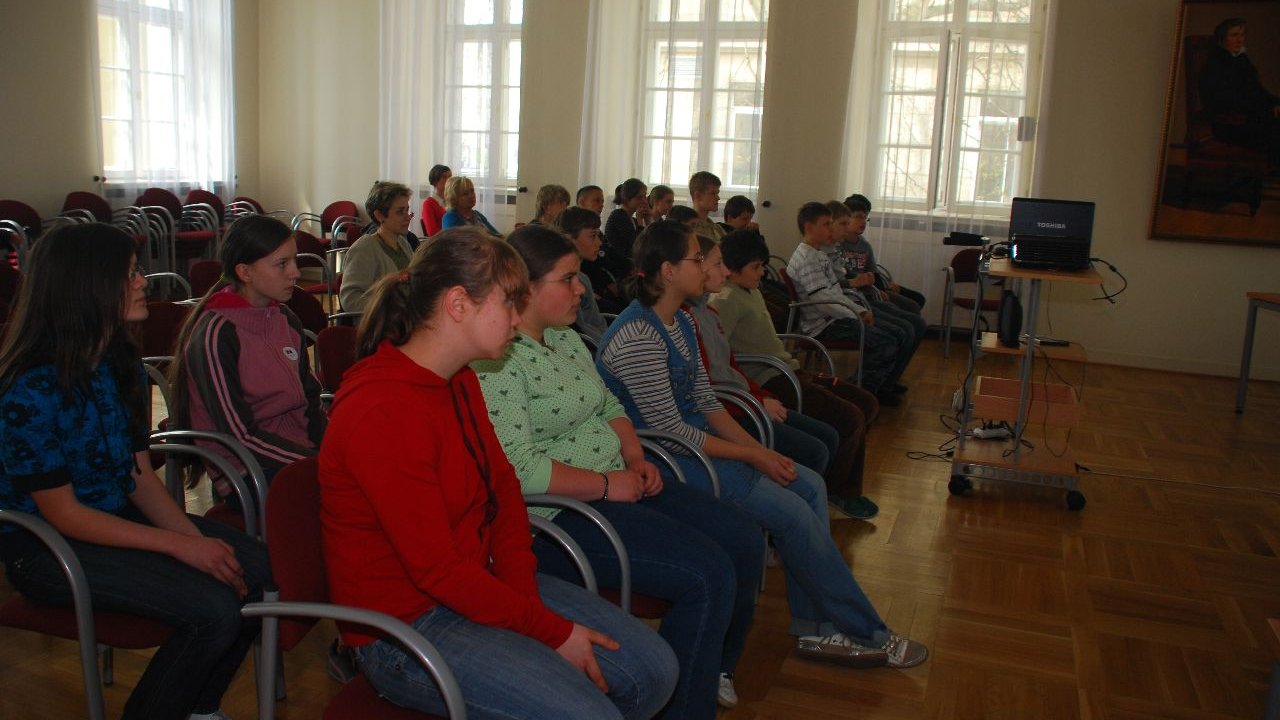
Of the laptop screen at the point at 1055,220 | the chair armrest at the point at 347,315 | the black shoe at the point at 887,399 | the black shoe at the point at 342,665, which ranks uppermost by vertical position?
the laptop screen at the point at 1055,220

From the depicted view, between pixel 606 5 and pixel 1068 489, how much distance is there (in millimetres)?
5783

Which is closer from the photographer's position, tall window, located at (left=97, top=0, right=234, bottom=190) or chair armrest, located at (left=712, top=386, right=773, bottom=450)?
chair armrest, located at (left=712, top=386, right=773, bottom=450)

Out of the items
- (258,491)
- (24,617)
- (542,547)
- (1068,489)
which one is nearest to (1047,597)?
(1068,489)

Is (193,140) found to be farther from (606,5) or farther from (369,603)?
(369,603)

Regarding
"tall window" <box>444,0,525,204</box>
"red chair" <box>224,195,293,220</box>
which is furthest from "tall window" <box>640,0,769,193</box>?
"red chair" <box>224,195,293,220</box>

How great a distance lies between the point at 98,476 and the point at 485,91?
759 centimetres

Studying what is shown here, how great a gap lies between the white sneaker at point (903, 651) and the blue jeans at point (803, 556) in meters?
0.03

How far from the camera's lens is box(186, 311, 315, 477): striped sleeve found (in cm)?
244

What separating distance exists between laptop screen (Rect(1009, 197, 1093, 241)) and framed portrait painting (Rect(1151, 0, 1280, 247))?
11.3ft

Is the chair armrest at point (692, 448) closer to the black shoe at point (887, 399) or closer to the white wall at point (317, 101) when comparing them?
the black shoe at point (887, 399)

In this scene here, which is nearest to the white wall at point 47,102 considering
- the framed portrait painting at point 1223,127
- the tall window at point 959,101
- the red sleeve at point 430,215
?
the red sleeve at point 430,215

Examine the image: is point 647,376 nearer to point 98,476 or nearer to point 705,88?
point 98,476

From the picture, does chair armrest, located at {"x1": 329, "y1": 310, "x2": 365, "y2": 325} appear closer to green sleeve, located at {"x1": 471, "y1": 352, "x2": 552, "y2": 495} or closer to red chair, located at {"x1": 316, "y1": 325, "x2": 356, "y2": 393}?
red chair, located at {"x1": 316, "y1": 325, "x2": 356, "y2": 393}

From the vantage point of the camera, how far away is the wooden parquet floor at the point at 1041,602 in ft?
8.40
